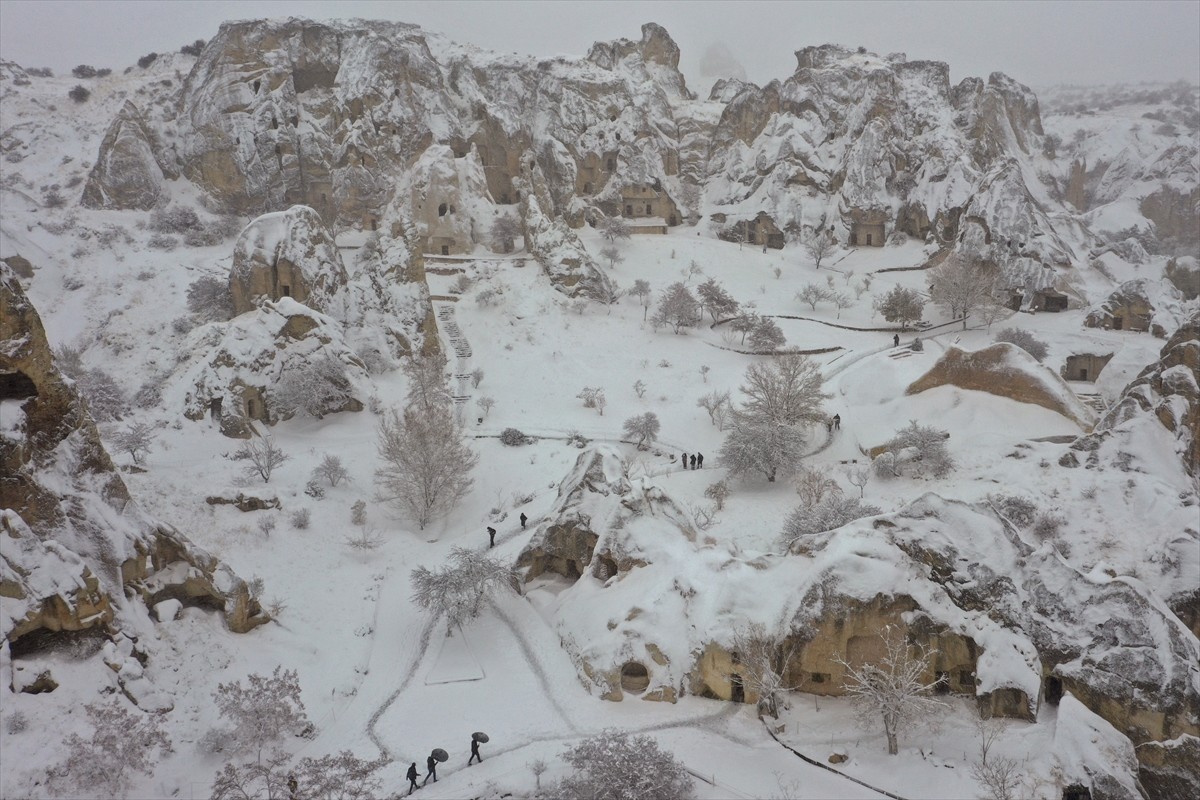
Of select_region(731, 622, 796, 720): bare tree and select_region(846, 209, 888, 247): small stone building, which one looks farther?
select_region(846, 209, 888, 247): small stone building

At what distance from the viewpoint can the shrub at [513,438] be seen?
4056 centimetres

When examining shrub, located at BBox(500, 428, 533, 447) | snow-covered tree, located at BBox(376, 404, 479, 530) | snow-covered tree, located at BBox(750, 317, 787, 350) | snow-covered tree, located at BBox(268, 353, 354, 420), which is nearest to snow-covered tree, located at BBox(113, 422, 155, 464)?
snow-covered tree, located at BBox(268, 353, 354, 420)

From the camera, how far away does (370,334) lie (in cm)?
4662

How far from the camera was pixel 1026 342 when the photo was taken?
5069 centimetres

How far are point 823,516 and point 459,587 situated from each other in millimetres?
13340

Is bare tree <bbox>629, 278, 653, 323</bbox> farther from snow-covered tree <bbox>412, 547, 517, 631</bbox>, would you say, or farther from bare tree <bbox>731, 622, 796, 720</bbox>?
bare tree <bbox>731, 622, 796, 720</bbox>

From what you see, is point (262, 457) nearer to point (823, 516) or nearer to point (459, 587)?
point (459, 587)

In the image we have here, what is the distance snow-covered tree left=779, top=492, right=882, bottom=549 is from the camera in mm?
28281

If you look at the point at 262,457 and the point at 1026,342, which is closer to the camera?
the point at 262,457

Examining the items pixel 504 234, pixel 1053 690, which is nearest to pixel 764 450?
pixel 1053 690

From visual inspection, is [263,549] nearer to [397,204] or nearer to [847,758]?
[847,758]

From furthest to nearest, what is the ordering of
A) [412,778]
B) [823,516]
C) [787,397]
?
[787,397] < [823,516] < [412,778]

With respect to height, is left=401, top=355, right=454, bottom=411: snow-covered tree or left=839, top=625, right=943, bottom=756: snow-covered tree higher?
left=401, top=355, right=454, bottom=411: snow-covered tree

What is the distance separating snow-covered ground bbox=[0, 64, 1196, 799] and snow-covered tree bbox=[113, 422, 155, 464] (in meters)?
0.58
